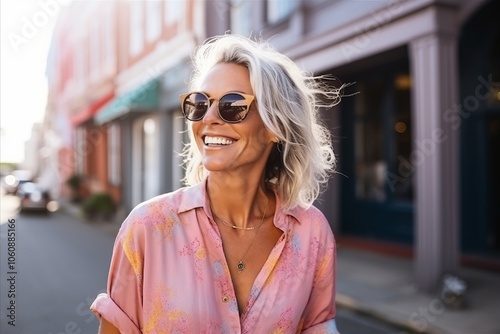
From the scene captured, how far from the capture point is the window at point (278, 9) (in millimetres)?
10961

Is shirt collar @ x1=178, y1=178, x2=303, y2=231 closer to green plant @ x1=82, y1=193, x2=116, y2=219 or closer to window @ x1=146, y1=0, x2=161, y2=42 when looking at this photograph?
green plant @ x1=82, y1=193, x2=116, y2=219

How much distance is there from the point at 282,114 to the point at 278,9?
32.8 feet

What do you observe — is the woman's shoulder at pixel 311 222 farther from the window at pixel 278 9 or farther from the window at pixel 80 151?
the window at pixel 80 151

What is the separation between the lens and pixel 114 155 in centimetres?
2220

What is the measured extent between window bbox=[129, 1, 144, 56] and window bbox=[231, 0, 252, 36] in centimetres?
667

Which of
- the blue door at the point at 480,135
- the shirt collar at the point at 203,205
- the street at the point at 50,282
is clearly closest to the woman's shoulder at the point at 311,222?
the shirt collar at the point at 203,205

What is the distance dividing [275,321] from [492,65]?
313 inches

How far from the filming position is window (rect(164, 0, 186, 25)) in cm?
1561

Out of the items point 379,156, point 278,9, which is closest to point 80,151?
point 278,9

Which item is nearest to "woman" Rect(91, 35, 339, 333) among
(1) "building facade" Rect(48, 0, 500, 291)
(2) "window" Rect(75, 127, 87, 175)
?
(1) "building facade" Rect(48, 0, 500, 291)

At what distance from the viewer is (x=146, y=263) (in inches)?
70.3

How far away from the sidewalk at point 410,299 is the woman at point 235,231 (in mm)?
4010

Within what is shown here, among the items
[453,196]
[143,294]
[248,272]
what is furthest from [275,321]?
[453,196]

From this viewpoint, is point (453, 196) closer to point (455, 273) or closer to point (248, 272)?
point (455, 273)
